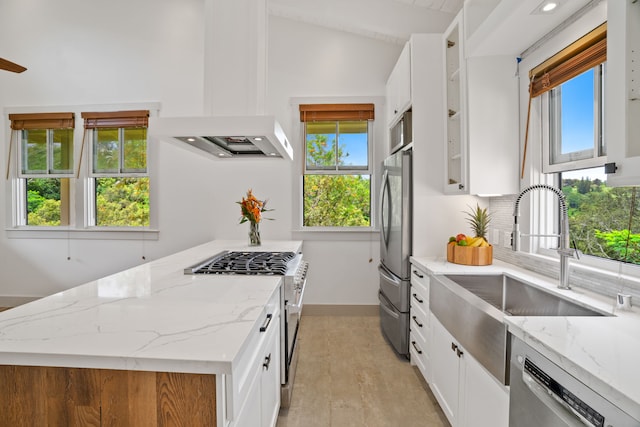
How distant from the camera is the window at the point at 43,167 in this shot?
3.72m

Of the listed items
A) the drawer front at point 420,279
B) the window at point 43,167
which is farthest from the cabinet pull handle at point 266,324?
the window at point 43,167

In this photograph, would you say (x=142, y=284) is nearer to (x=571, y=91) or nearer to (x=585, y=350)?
(x=585, y=350)

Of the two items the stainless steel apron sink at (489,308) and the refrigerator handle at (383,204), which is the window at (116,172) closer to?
the refrigerator handle at (383,204)

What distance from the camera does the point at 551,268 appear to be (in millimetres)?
1807

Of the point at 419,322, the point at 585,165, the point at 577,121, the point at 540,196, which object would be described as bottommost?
the point at 419,322

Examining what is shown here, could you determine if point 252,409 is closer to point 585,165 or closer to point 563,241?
point 563,241

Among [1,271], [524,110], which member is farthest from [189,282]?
[1,271]

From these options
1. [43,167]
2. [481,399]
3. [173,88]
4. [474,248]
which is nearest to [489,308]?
[481,399]

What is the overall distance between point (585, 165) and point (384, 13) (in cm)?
236

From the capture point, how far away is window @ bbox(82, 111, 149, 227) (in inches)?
144

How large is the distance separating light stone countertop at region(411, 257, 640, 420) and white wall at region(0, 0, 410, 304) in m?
2.44

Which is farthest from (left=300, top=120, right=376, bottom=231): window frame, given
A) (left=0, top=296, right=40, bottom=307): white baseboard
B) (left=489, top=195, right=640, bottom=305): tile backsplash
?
(left=0, top=296, right=40, bottom=307): white baseboard

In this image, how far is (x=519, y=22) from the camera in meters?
1.73

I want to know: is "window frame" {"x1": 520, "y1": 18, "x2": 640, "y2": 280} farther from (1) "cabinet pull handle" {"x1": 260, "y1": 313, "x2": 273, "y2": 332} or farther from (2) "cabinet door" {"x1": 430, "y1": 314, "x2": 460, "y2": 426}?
(1) "cabinet pull handle" {"x1": 260, "y1": 313, "x2": 273, "y2": 332}
